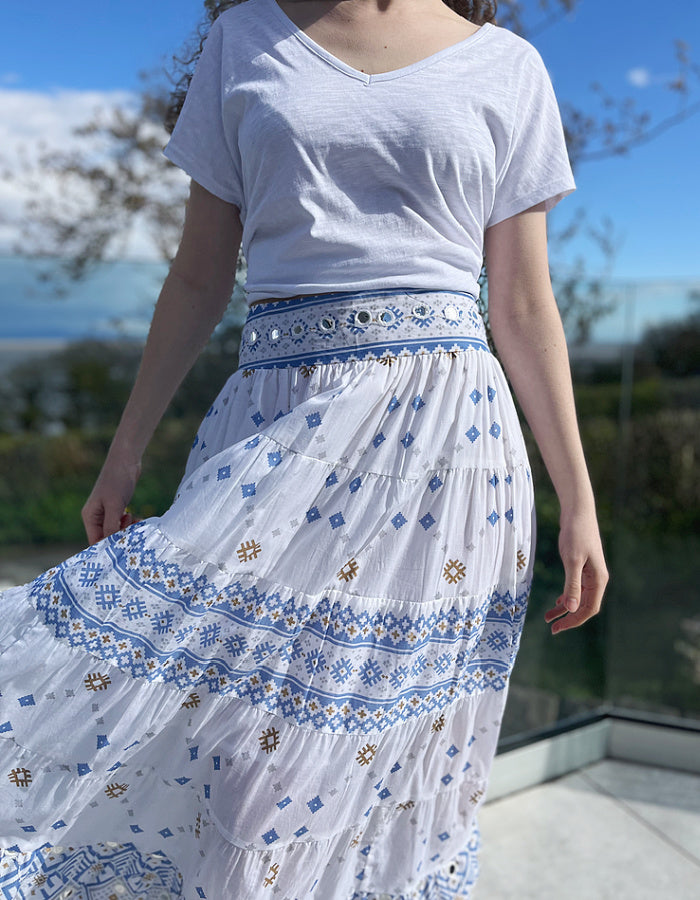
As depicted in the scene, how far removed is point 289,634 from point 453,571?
0.23 m

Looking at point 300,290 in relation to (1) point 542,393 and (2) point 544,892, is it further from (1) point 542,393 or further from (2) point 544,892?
(2) point 544,892

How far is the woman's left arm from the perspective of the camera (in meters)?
1.13

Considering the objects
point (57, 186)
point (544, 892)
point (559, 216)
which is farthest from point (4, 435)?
point (544, 892)

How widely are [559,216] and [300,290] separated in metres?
2.06

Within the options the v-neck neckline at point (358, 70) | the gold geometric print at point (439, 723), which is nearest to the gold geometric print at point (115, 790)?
the gold geometric print at point (439, 723)

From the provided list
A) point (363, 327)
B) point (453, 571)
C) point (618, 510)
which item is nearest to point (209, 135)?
point (363, 327)

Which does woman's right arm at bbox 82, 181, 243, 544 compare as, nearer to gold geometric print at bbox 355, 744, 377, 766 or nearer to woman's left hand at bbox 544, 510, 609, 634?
gold geometric print at bbox 355, 744, 377, 766

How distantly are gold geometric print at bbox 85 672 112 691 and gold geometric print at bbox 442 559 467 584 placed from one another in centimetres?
41

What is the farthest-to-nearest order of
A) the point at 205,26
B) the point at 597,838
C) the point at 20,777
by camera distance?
the point at 597,838, the point at 205,26, the point at 20,777

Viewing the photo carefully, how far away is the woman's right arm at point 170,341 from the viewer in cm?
118

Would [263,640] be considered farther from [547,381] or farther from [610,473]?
[610,473]

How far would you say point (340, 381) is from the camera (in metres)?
1.04

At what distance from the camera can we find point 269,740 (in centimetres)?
97

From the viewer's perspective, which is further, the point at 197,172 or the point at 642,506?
the point at 642,506
